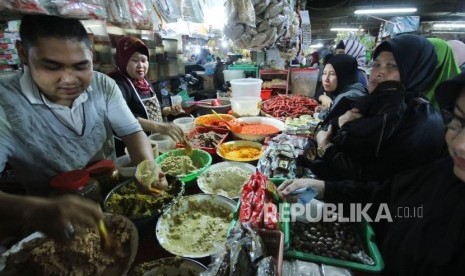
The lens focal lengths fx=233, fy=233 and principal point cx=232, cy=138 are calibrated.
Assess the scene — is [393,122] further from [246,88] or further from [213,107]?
[213,107]

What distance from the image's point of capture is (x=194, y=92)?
22.3 ft

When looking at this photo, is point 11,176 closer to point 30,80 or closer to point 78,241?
point 30,80

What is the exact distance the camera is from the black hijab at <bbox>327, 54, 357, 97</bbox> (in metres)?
3.47

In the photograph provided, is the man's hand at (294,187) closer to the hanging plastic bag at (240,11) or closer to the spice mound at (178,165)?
the spice mound at (178,165)

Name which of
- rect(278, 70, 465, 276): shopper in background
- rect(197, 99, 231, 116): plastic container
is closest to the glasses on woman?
rect(278, 70, 465, 276): shopper in background

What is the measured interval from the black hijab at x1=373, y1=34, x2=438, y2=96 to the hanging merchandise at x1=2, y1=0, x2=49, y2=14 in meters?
2.25

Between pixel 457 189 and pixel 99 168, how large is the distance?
2.07m

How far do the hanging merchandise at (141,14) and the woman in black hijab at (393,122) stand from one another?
188 cm

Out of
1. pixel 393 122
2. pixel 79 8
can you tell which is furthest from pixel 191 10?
pixel 393 122

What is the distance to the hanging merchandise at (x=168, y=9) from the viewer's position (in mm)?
2053

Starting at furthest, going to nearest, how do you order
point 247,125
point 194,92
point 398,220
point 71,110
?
point 194,92 < point 247,125 < point 71,110 < point 398,220

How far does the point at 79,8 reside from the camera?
117 cm

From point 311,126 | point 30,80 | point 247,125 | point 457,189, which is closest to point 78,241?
point 30,80

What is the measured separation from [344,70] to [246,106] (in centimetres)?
157
